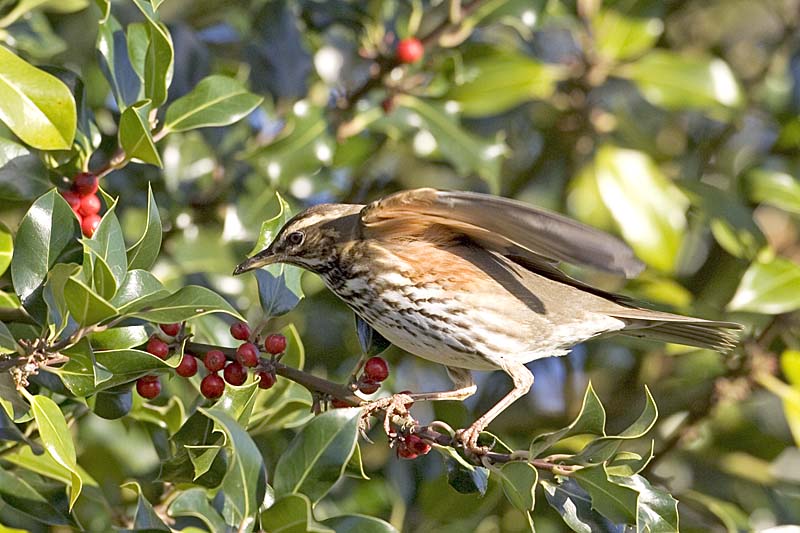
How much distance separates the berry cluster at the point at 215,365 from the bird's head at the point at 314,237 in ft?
2.57

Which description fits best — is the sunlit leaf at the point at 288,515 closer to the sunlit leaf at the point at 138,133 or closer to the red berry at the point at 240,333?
the red berry at the point at 240,333

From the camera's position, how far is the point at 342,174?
515cm

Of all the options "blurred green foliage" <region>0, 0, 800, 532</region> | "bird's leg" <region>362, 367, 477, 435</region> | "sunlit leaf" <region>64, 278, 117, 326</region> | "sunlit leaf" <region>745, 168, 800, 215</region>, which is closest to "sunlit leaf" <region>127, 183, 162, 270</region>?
"blurred green foliage" <region>0, 0, 800, 532</region>

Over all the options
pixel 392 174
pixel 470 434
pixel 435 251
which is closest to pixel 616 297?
pixel 435 251

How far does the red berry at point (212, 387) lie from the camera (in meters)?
3.22

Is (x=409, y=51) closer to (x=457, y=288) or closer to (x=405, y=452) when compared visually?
(x=457, y=288)

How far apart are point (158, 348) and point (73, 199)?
0.68m

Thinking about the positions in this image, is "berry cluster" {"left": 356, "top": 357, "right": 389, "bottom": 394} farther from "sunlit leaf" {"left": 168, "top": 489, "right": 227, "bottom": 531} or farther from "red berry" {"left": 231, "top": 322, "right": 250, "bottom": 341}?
"sunlit leaf" {"left": 168, "top": 489, "right": 227, "bottom": 531}

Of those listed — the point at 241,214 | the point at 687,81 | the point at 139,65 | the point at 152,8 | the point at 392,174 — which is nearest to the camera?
the point at 152,8

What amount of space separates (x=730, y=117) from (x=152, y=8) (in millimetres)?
3502

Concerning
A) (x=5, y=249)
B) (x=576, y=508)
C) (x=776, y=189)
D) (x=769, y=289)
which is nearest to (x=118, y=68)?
(x=5, y=249)

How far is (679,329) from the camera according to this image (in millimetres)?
4477

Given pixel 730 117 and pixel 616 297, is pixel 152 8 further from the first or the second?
pixel 730 117

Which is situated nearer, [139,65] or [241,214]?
[139,65]
